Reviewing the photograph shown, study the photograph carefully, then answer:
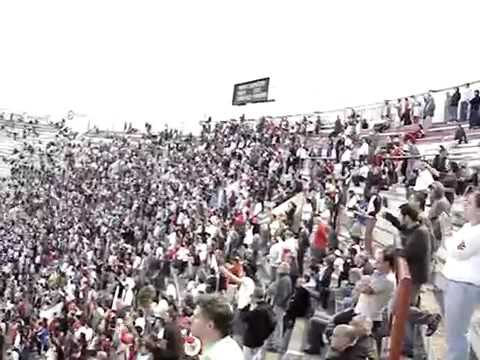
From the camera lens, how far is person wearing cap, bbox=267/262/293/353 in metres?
9.31

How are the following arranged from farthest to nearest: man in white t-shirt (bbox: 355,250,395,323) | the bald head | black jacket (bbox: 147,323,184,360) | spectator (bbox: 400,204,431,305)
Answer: man in white t-shirt (bbox: 355,250,395,323), the bald head, spectator (bbox: 400,204,431,305), black jacket (bbox: 147,323,184,360)

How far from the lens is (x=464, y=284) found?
16.1ft

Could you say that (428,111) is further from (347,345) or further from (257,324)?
(347,345)

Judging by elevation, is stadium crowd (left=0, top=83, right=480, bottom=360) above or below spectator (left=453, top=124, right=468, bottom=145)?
below

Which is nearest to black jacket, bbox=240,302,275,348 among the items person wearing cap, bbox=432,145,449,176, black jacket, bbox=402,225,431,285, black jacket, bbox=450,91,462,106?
black jacket, bbox=402,225,431,285

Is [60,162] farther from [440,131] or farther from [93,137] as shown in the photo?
[440,131]

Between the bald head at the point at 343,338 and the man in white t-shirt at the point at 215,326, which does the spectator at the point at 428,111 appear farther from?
the man in white t-shirt at the point at 215,326

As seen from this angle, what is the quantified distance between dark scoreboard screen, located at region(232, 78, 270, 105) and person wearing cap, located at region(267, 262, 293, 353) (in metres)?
39.1

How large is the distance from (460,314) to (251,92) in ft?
150

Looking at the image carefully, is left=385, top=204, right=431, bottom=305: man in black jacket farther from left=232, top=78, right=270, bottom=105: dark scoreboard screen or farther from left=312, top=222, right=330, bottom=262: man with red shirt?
left=232, top=78, right=270, bottom=105: dark scoreboard screen

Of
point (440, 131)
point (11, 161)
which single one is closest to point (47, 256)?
point (440, 131)

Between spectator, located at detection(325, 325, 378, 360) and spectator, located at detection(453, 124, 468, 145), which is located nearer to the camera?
spectator, located at detection(325, 325, 378, 360)

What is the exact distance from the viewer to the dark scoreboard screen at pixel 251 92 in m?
49.3

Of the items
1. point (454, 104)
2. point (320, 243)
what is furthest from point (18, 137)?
point (320, 243)
